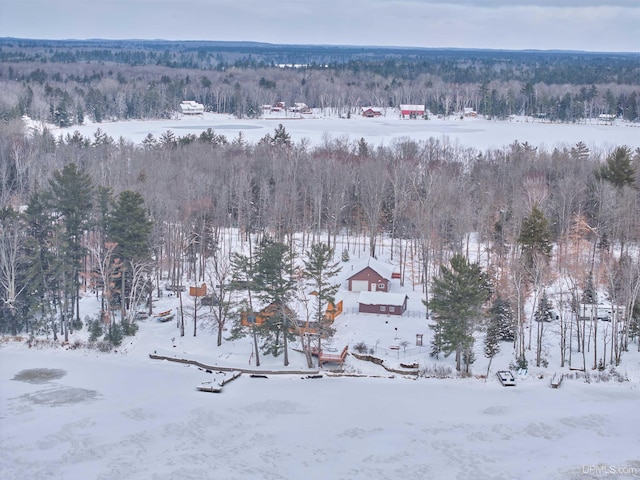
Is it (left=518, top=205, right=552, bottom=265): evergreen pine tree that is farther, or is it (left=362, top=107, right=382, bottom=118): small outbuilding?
(left=362, top=107, right=382, bottom=118): small outbuilding

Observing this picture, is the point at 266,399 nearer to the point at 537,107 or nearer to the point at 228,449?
the point at 228,449

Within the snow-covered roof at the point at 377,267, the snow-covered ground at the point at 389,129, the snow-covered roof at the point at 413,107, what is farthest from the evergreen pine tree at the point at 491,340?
the snow-covered roof at the point at 413,107

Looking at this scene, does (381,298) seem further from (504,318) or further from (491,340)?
(491,340)

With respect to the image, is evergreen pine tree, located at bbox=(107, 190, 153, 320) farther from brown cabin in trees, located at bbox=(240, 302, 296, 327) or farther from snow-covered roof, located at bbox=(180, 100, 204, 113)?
snow-covered roof, located at bbox=(180, 100, 204, 113)

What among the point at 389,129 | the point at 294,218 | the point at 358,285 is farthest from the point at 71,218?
the point at 389,129

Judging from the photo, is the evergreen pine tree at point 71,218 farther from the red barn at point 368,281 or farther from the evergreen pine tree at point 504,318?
the evergreen pine tree at point 504,318

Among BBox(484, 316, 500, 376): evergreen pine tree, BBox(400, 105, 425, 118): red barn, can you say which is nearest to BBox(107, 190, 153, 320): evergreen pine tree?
BBox(484, 316, 500, 376): evergreen pine tree
